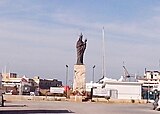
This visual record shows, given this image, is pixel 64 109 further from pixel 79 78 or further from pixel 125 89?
pixel 125 89

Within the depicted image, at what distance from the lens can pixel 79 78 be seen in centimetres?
7519

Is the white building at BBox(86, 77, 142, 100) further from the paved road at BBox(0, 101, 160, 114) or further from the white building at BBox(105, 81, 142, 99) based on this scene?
the paved road at BBox(0, 101, 160, 114)

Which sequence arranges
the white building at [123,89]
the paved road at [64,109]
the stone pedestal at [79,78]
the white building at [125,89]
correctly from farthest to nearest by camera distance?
the white building at [125,89]
the white building at [123,89]
the stone pedestal at [79,78]
the paved road at [64,109]

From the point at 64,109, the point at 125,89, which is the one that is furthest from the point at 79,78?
the point at 64,109

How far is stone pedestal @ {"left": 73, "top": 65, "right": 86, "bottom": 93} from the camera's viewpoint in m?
74.9

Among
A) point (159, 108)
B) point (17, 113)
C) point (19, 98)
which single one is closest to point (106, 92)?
point (19, 98)

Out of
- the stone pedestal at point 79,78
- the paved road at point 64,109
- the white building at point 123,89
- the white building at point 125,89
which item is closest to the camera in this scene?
the paved road at point 64,109

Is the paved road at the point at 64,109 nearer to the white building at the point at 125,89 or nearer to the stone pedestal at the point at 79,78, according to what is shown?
the stone pedestal at the point at 79,78

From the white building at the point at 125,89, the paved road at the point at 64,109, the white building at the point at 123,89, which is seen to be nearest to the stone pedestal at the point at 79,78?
the white building at the point at 123,89

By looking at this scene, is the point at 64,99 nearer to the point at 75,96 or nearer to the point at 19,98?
the point at 75,96

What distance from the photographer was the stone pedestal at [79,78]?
74938 mm

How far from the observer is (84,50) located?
79438 millimetres

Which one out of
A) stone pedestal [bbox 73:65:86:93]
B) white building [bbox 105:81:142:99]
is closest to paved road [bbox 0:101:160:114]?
stone pedestal [bbox 73:65:86:93]

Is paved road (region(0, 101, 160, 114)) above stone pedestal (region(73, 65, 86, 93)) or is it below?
below
